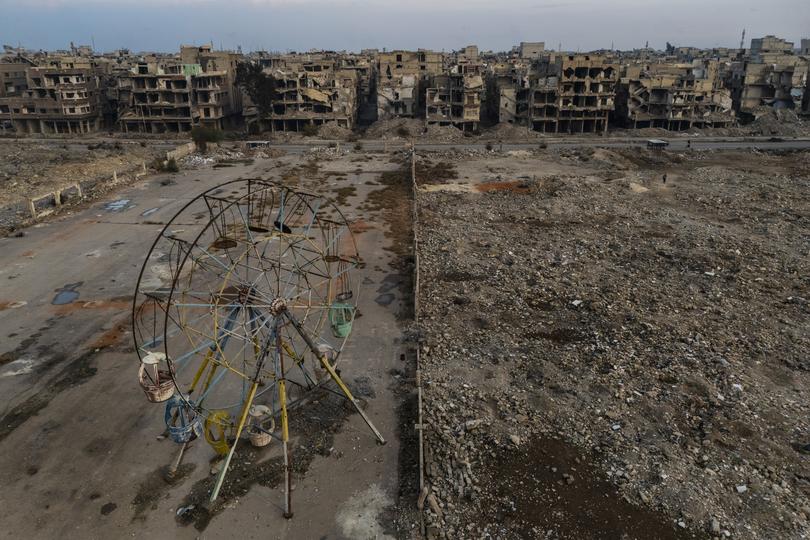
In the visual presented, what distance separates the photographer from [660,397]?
15.8 m

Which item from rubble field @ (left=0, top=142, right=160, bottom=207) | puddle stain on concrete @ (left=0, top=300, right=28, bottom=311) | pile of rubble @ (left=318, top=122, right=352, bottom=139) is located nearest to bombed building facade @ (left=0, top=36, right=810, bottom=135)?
pile of rubble @ (left=318, top=122, right=352, bottom=139)

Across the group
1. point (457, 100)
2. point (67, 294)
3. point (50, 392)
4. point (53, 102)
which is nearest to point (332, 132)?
point (457, 100)

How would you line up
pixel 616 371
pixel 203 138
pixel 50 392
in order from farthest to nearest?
1. pixel 203 138
2. pixel 616 371
3. pixel 50 392

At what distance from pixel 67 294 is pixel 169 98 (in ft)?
185

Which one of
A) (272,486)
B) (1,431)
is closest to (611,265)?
(272,486)

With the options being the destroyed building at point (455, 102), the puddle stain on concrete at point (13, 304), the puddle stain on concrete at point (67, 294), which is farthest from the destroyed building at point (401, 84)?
the puddle stain on concrete at point (13, 304)

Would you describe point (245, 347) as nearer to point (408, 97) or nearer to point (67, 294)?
point (67, 294)

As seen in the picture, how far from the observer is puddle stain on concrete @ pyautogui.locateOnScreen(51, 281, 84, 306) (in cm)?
2239

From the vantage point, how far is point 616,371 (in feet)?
56.1

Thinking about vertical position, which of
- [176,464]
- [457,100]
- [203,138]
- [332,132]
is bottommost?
[176,464]

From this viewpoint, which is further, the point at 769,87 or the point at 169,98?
the point at 769,87

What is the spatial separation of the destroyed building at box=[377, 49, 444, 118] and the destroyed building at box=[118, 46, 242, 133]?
2236 centimetres

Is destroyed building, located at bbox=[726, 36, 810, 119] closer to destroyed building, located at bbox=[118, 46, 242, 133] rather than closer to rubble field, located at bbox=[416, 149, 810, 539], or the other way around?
rubble field, located at bbox=[416, 149, 810, 539]

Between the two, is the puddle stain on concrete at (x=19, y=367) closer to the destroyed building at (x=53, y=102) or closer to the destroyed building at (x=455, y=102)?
the destroyed building at (x=455, y=102)
